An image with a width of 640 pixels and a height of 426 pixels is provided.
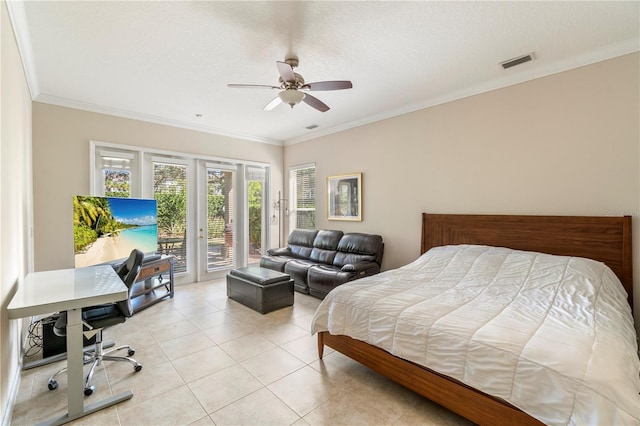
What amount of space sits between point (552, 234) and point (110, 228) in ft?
16.3

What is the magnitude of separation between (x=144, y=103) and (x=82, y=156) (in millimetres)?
1145

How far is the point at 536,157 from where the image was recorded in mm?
3141

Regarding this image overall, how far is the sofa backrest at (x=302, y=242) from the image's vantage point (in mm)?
5418

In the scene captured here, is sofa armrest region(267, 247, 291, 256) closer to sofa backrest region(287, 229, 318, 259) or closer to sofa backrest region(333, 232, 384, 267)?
sofa backrest region(287, 229, 318, 259)

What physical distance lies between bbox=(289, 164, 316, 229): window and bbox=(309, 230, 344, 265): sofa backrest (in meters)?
0.71

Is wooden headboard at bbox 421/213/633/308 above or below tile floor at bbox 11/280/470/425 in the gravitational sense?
above

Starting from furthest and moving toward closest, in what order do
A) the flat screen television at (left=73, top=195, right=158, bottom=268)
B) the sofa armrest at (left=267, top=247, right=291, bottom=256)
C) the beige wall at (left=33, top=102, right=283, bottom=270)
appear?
the sofa armrest at (left=267, top=247, right=291, bottom=256) → the beige wall at (left=33, top=102, right=283, bottom=270) → the flat screen television at (left=73, top=195, right=158, bottom=268)

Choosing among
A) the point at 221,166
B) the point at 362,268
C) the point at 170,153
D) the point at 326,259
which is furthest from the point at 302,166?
the point at 362,268

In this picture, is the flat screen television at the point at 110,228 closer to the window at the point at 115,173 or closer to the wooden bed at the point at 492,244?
the window at the point at 115,173

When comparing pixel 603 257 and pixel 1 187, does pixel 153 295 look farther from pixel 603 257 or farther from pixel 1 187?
pixel 603 257

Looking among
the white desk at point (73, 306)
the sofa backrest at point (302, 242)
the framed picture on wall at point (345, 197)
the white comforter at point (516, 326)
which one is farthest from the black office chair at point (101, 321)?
the framed picture on wall at point (345, 197)

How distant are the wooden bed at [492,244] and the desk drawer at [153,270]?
279 cm

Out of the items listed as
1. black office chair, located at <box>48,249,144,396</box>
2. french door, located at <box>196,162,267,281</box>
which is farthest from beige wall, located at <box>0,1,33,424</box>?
french door, located at <box>196,162,267,281</box>

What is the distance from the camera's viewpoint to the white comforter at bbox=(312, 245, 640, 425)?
1.38 m
